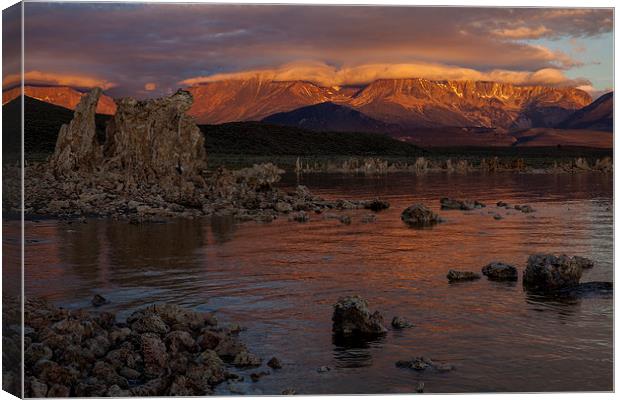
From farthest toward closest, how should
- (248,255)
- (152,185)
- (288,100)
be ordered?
(152,185) → (288,100) → (248,255)

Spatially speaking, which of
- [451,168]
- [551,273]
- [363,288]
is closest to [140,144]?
[363,288]

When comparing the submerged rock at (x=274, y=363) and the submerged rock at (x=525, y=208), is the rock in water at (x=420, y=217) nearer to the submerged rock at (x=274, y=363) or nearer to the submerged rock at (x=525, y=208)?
the submerged rock at (x=525, y=208)

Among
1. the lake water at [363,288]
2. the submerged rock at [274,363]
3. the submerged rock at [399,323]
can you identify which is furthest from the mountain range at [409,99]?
the submerged rock at [274,363]

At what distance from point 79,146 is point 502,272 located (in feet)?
103

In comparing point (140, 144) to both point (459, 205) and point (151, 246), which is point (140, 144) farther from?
point (151, 246)

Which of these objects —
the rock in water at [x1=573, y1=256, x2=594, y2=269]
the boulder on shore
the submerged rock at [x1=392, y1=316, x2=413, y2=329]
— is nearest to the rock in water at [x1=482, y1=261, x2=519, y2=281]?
the rock in water at [x1=573, y1=256, x2=594, y2=269]

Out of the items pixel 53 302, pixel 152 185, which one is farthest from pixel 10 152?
pixel 152 185

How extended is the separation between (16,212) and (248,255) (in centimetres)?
1378

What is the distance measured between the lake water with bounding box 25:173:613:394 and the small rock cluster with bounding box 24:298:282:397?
0.56 m

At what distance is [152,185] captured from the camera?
4459cm

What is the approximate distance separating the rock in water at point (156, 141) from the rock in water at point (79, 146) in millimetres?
1043

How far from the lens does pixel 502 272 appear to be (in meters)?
22.1

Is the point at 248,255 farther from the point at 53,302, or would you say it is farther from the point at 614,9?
the point at 614,9

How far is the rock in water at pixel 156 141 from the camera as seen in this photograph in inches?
1796
